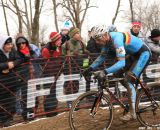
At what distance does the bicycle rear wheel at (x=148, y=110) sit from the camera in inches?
265

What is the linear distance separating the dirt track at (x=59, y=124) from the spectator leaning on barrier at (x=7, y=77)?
40cm

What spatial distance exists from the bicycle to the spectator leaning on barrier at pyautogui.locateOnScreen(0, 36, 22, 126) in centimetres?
209

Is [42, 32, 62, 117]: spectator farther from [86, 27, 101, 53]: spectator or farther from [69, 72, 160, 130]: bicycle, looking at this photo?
[69, 72, 160, 130]: bicycle

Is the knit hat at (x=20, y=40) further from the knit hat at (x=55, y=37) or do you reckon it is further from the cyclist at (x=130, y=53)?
the cyclist at (x=130, y=53)

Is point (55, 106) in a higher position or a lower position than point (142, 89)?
lower

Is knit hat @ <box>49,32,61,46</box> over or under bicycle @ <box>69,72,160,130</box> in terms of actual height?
over

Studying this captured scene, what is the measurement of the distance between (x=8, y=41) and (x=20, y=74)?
0.82 metres

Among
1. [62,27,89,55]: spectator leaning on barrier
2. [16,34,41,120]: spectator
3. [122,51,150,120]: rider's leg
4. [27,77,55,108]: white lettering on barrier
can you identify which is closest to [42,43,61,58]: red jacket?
[62,27,89,55]: spectator leaning on barrier

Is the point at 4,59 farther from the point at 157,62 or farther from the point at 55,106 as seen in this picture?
the point at 157,62

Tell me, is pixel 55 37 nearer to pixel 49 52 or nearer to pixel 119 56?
pixel 49 52

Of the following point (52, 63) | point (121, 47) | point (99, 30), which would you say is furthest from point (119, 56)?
point (52, 63)

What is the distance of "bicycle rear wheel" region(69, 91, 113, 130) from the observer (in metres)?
6.21

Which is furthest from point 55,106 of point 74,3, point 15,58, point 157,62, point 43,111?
point 74,3

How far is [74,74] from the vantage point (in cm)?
877
